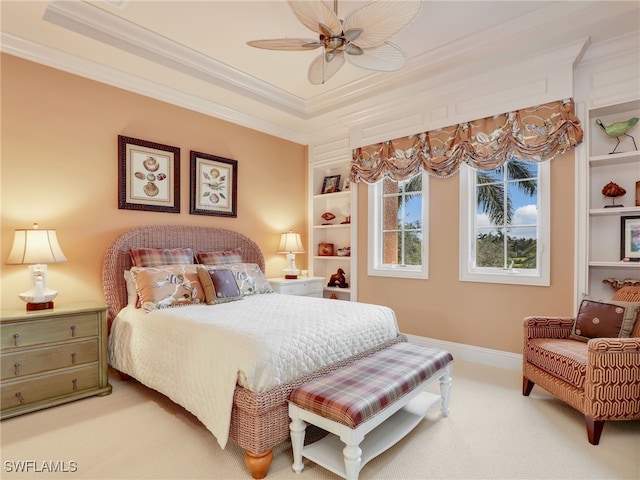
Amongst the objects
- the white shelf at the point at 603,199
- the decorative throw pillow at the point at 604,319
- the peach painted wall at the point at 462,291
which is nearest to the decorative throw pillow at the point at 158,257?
the peach painted wall at the point at 462,291

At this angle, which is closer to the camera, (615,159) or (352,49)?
(352,49)

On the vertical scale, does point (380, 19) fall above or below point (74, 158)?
above

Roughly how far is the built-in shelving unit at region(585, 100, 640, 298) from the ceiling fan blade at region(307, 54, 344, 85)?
2129 millimetres

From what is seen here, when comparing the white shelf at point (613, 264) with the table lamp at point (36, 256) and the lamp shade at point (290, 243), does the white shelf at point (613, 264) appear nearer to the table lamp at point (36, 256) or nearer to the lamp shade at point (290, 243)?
the lamp shade at point (290, 243)

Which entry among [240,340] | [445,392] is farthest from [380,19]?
[445,392]

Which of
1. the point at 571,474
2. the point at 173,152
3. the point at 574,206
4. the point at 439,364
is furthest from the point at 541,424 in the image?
the point at 173,152

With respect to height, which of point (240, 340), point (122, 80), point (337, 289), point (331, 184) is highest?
point (122, 80)

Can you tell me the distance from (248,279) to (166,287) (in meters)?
0.79

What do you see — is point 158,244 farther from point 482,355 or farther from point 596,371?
point 596,371

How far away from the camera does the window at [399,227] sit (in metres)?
3.92

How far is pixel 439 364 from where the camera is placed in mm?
2281

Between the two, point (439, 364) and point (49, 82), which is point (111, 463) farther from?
point (49, 82)

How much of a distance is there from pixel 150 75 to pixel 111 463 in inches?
123

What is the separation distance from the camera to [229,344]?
196 cm
